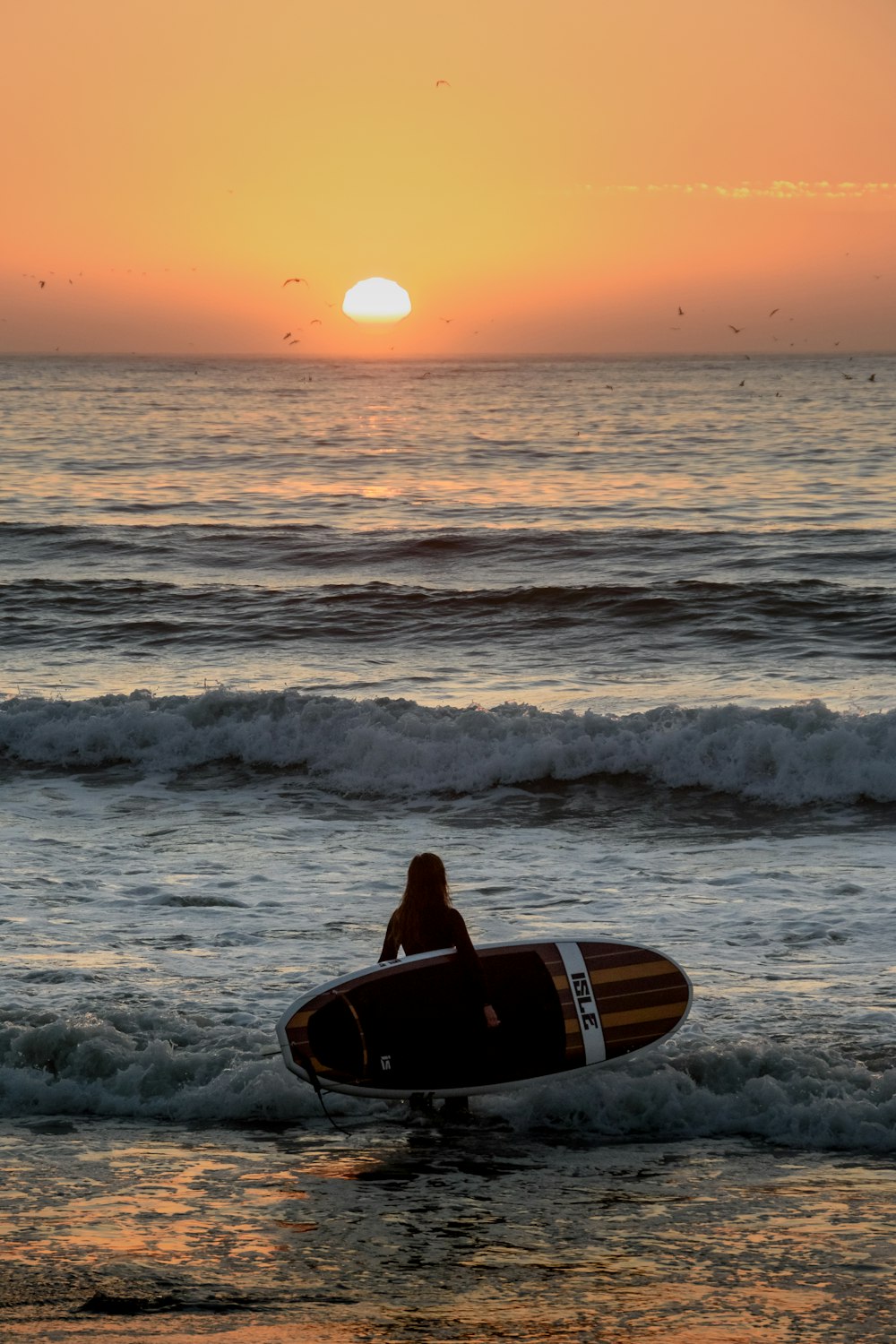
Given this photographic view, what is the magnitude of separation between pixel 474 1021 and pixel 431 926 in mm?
582

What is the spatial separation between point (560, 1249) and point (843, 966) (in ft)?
13.7

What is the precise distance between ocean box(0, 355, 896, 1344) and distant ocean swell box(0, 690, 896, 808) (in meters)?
0.05

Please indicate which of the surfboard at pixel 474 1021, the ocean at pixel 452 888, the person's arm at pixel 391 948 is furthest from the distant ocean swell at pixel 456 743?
the person's arm at pixel 391 948

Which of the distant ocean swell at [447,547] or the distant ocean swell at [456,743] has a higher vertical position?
the distant ocean swell at [447,547]

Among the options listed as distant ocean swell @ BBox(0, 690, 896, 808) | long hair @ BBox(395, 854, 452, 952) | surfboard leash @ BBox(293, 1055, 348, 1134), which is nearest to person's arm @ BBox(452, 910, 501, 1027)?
long hair @ BBox(395, 854, 452, 952)

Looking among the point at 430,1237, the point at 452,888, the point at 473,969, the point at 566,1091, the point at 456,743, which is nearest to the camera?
the point at 430,1237

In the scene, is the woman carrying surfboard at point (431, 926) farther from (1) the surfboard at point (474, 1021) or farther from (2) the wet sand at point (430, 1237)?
(2) the wet sand at point (430, 1237)

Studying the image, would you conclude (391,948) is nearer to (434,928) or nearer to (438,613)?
(434,928)

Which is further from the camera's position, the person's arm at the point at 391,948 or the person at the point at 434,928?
the person's arm at the point at 391,948

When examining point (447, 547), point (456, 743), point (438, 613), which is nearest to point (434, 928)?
point (456, 743)

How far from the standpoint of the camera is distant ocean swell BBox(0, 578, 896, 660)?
22188mm

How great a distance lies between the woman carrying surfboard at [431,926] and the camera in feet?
23.5

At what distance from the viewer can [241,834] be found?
1300cm

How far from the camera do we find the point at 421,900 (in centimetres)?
742
